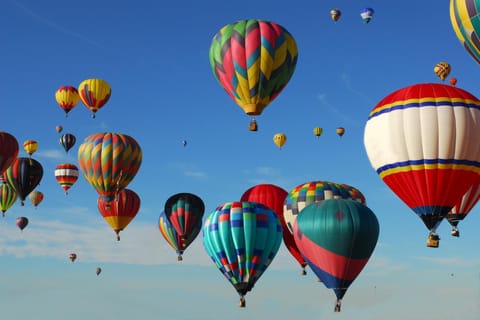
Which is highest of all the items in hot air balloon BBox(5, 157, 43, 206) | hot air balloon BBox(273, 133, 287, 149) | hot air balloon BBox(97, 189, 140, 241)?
hot air balloon BBox(273, 133, 287, 149)

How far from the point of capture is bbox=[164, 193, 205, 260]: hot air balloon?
4481cm

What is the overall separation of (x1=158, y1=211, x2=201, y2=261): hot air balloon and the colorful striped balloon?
12.7 meters

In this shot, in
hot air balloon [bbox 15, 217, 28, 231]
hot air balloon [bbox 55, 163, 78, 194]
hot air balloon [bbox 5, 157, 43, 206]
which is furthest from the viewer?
hot air balloon [bbox 15, 217, 28, 231]

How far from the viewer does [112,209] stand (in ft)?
159

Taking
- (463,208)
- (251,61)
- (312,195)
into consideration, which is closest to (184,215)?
(312,195)

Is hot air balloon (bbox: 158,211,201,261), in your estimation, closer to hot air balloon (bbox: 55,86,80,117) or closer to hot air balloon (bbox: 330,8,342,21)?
hot air balloon (bbox: 55,86,80,117)

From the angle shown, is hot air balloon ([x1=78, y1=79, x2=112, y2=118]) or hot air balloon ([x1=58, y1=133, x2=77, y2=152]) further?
hot air balloon ([x1=58, y1=133, x2=77, y2=152])

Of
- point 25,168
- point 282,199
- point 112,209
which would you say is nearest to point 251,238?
point 282,199

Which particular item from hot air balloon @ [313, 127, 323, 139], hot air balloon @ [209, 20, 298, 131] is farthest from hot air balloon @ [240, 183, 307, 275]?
hot air balloon @ [313, 127, 323, 139]

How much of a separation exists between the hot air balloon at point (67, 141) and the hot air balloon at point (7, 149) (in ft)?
26.9

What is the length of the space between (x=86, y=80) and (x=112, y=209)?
7.79m

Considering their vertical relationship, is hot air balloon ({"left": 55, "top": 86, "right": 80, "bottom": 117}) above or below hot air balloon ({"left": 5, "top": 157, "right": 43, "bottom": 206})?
above

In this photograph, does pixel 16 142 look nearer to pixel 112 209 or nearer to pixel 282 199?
pixel 112 209

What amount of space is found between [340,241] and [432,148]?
5.78m
